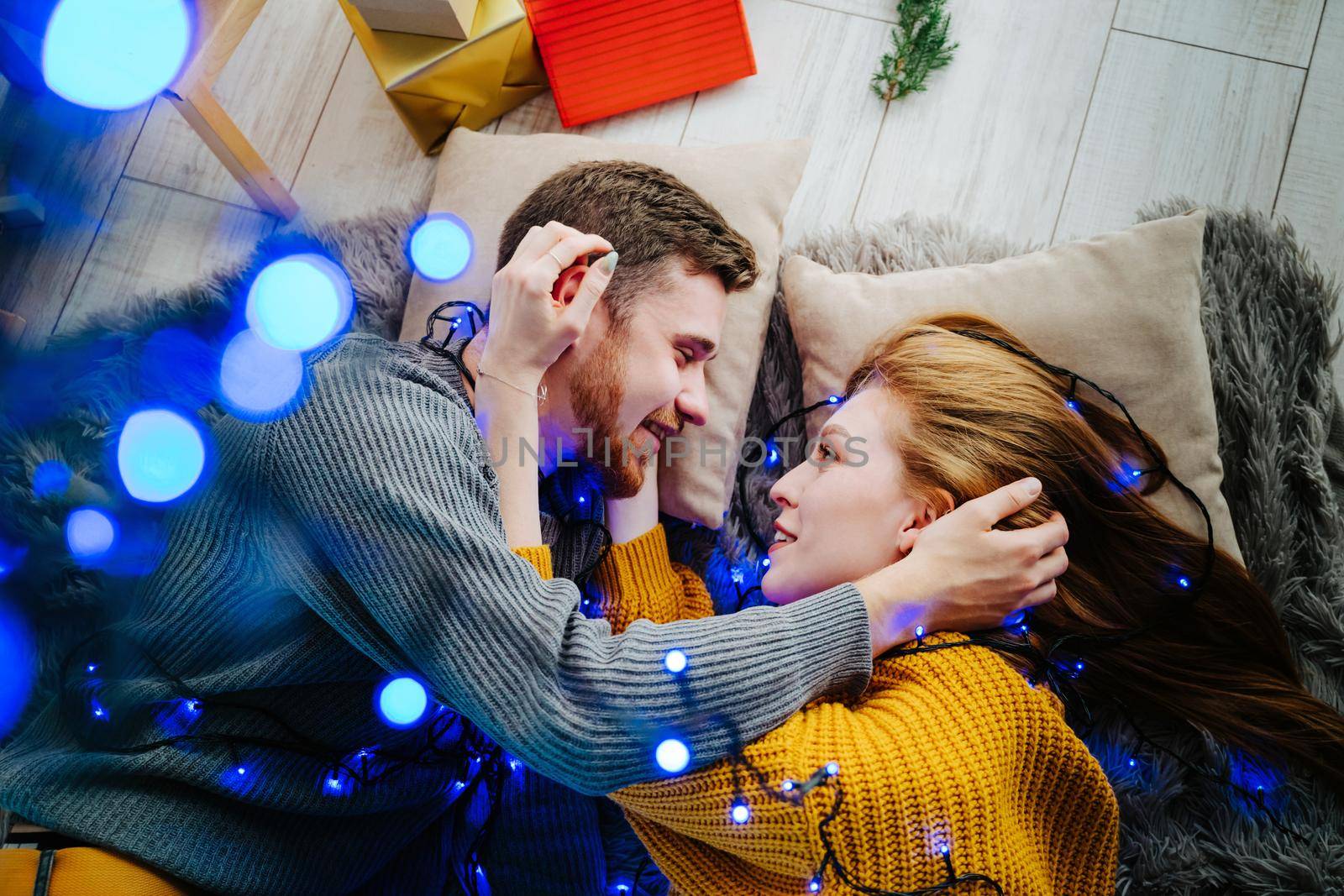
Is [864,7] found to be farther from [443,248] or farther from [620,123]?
[443,248]

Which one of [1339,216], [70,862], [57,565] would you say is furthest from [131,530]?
[1339,216]

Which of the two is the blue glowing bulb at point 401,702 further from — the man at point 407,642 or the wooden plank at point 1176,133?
the wooden plank at point 1176,133

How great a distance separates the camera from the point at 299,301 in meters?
1.67

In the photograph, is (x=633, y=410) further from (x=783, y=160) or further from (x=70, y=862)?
(x=70, y=862)

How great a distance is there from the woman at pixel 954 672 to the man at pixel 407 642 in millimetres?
73

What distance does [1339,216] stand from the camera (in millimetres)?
1788

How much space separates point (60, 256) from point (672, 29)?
54.4 inches

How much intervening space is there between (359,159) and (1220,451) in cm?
182

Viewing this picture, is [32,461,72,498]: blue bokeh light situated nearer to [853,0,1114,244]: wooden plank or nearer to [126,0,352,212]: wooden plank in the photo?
[126,0,352,212]: wooden plank

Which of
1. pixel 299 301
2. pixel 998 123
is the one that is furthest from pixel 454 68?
pixel 998 123

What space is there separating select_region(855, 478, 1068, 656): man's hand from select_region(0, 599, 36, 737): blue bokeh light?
4.46 ft

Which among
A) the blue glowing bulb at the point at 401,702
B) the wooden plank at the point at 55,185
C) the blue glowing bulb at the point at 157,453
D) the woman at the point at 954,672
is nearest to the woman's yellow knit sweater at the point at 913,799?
the woman at the point at 954,672

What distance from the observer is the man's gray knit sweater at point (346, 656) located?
1.08 m

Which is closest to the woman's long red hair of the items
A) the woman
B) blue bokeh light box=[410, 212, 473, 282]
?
the woman
